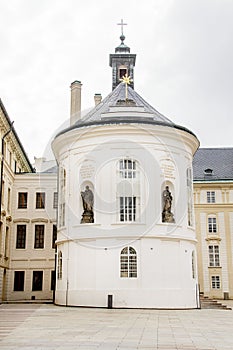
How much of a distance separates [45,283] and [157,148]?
17.4 metres

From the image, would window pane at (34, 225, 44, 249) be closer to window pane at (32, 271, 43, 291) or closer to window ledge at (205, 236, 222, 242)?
window pane at (32, 271, 43, 291)

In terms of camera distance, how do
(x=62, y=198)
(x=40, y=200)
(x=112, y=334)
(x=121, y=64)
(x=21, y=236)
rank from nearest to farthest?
(x=112, y=334) → (x=62, y=198) → (x=21, y=236) → (x=40, y=200) → (x=121, y=64)

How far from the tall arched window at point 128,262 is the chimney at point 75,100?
51.9 ft

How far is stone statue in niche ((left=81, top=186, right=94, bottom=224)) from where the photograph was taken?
3003cm

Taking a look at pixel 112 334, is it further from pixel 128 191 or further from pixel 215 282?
pixel 215 282

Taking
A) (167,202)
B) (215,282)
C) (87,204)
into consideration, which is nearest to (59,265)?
(87,204)

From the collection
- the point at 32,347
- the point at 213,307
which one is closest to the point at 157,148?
the point at 213,307

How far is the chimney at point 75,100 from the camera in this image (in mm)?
41556

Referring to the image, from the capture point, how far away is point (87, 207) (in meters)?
30.2

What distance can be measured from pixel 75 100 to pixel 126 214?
16.2 m

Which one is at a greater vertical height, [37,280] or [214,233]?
[214,233]

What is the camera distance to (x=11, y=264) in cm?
4147

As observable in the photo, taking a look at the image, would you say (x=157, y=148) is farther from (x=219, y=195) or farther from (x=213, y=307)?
(x=219, y=195)

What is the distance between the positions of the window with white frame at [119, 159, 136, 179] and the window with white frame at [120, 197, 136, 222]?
4.56 ft
